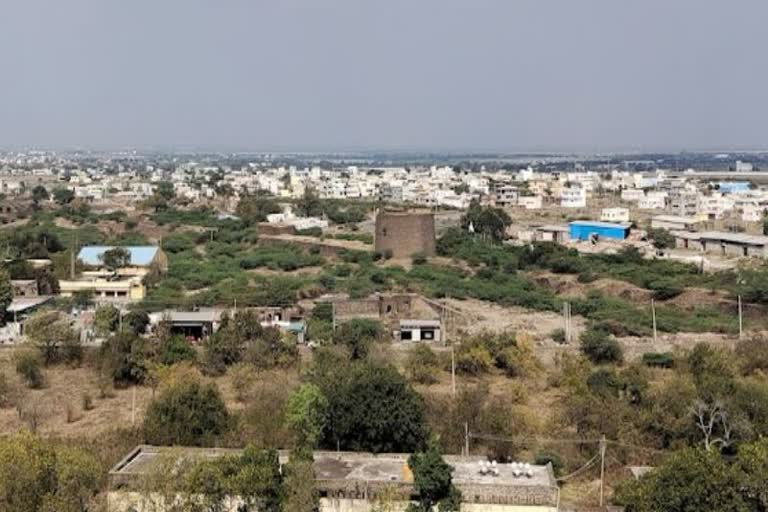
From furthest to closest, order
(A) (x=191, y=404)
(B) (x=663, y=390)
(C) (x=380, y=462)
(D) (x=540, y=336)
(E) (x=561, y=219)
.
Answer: (E) (x=561, y=219) < (D) (x=540, y=336) < (B) (x=663, y=390) < (A) (x=191, y=404) < (C) (x=380, y=462)

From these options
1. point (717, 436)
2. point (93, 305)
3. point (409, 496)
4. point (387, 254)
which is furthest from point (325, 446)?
point (387, 254)

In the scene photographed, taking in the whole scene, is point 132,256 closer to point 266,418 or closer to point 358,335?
point 358,335

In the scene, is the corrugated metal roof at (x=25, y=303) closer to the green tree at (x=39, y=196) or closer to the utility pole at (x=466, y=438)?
the utility pole at (x=466, y=438)

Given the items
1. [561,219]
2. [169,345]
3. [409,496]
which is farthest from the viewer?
[561,219]

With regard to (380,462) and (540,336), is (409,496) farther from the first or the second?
(540,336)

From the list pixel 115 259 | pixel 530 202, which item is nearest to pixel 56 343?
pixel 115 259

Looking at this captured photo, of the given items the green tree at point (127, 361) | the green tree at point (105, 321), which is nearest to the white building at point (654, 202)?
the green tree at point (105, 321)
